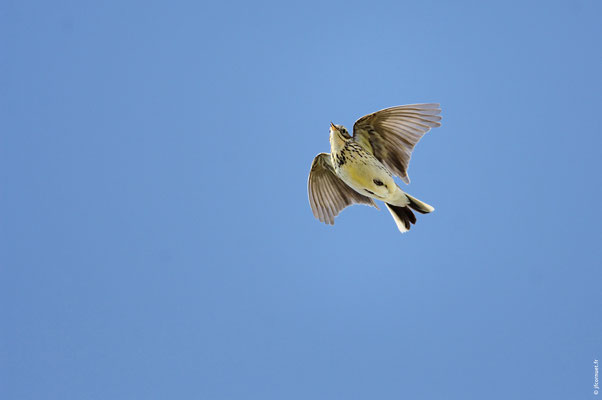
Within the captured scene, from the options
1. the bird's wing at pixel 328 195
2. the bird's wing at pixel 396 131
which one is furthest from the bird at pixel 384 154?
the bird's wing at pixel 328 195

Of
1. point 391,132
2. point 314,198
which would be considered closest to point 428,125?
point 391,132

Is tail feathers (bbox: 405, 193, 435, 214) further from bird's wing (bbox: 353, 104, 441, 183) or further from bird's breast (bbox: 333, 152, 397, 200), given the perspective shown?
bird's breast (bbox: 333, 152, 397, 200)

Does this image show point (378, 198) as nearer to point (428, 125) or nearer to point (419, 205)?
point (419, 205)

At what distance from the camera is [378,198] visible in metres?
10.6

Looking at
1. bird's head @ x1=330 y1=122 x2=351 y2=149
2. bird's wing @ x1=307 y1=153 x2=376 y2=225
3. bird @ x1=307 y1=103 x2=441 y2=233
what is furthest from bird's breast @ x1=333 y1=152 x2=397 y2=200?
bird's wing @ x1=307 y1=153 x2=376 y2=225

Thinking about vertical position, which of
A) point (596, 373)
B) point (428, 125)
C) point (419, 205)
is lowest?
point (596, 373)

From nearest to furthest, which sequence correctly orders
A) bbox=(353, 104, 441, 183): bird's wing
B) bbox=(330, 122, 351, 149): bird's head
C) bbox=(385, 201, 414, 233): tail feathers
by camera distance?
bbox=(353, 104, 441, 183): bird's wing → bbox=(330, 122, 351, 149): bird's head → bbox=(385, 201, 414, 233): tail feathers

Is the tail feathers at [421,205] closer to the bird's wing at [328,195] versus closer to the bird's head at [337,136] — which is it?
the bird's wing at [328,195]

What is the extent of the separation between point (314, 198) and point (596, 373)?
571 cm

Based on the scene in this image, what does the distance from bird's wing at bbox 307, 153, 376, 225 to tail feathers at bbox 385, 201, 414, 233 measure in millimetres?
720

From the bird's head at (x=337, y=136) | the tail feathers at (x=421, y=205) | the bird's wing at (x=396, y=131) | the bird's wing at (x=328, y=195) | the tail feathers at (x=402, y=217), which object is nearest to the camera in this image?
the bird's wing at (x=396, y=131)

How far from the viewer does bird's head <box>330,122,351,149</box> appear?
10211 millimetres

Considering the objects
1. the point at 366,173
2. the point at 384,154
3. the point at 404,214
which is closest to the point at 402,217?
the point at 404,214

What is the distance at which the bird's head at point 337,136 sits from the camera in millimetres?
10211
